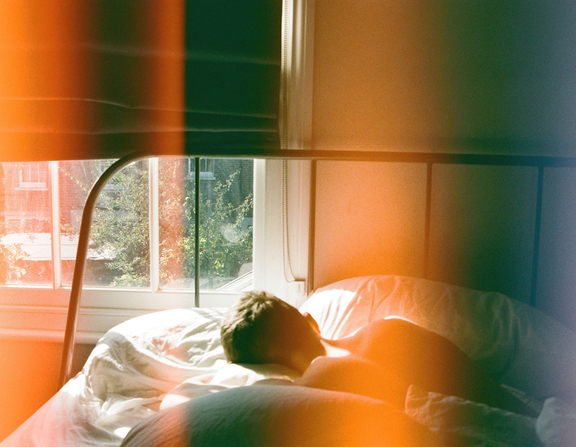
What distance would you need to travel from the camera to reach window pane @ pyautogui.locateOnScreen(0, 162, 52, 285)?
1.80 m

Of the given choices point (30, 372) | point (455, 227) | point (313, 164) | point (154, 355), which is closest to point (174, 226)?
point (313, 164)

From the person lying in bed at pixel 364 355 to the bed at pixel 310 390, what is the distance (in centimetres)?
6

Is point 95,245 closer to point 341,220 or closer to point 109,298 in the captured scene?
point 109,298

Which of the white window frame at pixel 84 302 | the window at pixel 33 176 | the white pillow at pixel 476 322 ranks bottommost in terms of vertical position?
the white window frame at pixel 84 302

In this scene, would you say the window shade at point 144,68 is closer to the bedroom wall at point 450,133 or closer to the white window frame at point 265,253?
the white window frame at point 265,253

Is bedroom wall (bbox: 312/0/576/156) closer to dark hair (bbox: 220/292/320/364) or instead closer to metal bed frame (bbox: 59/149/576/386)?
metal bed frame (bbox: 59/149/576/386)

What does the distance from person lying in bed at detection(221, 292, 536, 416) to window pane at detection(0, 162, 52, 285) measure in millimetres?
1198

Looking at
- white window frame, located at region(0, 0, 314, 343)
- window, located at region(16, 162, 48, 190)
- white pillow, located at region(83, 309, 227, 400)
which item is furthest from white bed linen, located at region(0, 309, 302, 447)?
window, located at region(16, 162, 48, 190)

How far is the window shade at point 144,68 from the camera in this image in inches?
60.1

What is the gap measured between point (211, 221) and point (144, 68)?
1.95ft

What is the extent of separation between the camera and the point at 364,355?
90 centimetres

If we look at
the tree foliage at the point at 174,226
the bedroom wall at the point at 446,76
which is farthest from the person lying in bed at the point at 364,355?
the bedroom wall at the point at 446,76

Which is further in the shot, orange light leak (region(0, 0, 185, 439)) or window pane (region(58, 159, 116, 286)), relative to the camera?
window pane (region(58, 159, 116, 286))

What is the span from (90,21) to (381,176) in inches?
44.5
